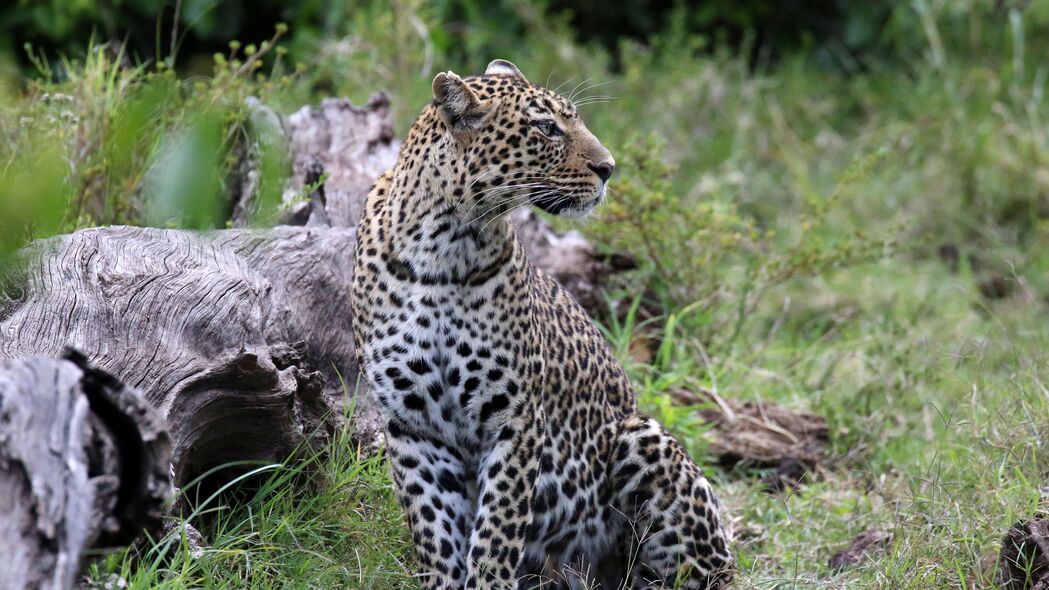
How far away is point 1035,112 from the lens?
10891 mm

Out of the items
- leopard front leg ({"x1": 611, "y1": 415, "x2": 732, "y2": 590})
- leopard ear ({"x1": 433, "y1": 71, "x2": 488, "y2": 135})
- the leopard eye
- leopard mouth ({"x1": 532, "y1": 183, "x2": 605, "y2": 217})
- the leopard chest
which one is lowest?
leopard front leg ({"x1": 611, "y1": 415, "x2": 732, "y2": 590})

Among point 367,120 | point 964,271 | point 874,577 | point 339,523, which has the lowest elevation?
point 964,271

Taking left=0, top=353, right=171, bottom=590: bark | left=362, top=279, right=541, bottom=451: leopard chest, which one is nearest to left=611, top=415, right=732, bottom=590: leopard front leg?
left=362, top=279, right=541, bottom=451: leopard chest

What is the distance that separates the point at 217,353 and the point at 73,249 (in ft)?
2.54

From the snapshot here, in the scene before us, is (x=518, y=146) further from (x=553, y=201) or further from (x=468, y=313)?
(x=468, y=313)

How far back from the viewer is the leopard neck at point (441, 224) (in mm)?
4793

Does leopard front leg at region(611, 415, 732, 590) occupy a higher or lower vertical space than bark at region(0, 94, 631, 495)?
lower

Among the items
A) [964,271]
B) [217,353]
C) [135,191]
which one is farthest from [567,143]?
[964,271]

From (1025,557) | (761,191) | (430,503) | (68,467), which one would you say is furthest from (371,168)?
(761,191)

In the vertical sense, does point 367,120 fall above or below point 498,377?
above

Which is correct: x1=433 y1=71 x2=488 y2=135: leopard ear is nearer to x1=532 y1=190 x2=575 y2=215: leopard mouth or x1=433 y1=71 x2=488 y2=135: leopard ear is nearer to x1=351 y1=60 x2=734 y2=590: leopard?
x1=351 y1=60 x2=734 y2=590: leopard

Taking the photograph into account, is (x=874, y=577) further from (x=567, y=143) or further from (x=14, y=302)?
(x=14, y=302)

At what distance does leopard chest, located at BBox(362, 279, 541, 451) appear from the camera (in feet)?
15.7

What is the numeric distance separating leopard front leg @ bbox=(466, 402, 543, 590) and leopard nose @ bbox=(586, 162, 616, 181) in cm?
99
